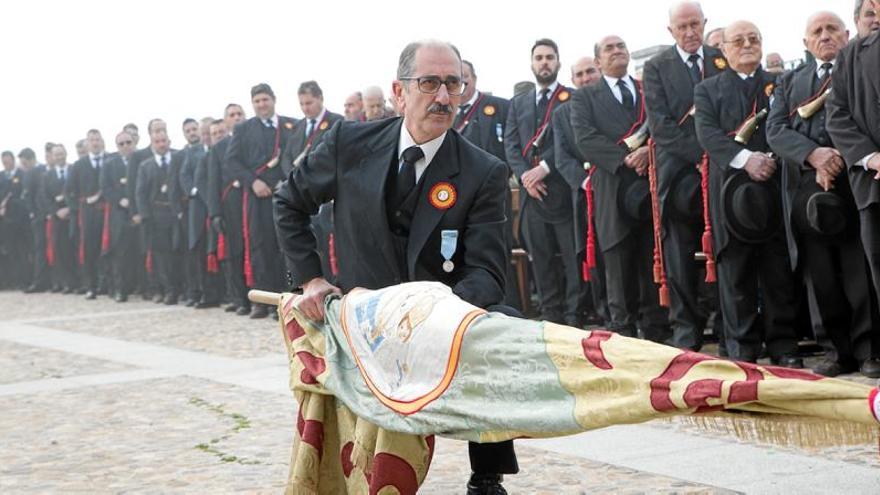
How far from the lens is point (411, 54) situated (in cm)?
424

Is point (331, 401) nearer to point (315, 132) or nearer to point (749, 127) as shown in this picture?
point (749, 127)

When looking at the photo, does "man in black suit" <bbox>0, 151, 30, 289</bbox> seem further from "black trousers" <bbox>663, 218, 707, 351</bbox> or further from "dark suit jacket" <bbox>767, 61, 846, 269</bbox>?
"dark suit jacket" <bbox>767, 61, 846, 269</bbox>

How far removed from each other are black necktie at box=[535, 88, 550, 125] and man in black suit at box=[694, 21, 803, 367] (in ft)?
8.60

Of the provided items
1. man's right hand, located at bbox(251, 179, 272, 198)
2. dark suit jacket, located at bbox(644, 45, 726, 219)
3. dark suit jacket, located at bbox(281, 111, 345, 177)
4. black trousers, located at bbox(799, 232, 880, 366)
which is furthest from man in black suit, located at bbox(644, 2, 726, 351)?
man's right hand, located at bbox(251, 179, 272, 198)

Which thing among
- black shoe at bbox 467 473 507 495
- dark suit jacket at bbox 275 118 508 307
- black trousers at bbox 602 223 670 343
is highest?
dark suit jacket at bbox 275 118 508 307

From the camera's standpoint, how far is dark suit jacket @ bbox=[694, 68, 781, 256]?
778 cm

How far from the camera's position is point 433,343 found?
3.67 metres

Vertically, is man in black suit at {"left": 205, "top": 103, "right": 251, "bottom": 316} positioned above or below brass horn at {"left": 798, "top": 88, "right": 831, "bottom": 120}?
below

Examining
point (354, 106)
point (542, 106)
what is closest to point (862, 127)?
point (542, 106)

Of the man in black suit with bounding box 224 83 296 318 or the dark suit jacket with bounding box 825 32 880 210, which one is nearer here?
the dark suit jacket with bounding box 825 32 880 210

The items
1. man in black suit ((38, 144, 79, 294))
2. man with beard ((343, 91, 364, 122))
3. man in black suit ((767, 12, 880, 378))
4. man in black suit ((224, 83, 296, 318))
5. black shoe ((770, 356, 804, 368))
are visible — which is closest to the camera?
man in black suit ((767, 12, 880, 378))

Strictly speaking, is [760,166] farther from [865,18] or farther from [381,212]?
[381,212]

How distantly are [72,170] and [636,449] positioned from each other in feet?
50.2

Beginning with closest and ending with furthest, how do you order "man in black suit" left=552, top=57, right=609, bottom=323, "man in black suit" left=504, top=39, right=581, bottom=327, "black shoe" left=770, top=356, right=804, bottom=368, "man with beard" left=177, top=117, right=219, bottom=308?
"black shoe" left=770, top=356, right=804, bottom=368
"man in black suit" left=552, top=57, right=609, bottom=323
"man in black suit" left=504, top=39, right=581, bottom=327
"man with beard" left=177, top=117, right=219, bottom=308
